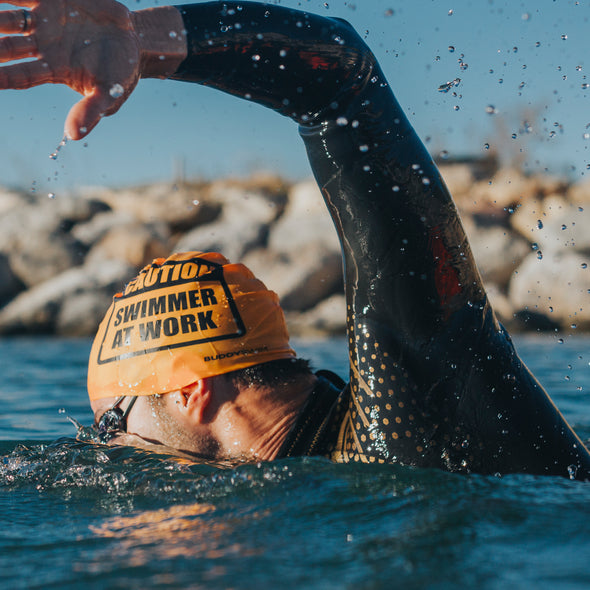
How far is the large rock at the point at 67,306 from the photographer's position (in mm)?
12508

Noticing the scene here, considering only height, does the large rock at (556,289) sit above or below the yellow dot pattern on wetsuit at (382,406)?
below

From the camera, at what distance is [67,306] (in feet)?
41.8

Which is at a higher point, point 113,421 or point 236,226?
point 236,226

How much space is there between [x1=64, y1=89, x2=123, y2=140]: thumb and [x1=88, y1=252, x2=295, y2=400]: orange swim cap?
1009mm

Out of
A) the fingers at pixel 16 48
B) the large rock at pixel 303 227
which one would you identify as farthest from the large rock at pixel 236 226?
the fingers at pixel 16 48

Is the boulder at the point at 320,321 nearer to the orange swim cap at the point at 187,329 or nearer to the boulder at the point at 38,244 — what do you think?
the boulder at the point at 38,244

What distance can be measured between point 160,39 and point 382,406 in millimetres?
1234

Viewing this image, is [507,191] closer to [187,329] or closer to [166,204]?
[166,204]

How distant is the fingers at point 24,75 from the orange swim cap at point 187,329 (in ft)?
3.55

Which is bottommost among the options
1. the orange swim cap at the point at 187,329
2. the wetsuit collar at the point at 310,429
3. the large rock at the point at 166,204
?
the wetsuit collar at the point at 310,429

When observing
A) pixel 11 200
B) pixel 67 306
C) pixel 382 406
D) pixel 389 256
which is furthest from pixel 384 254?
pixel 11 200

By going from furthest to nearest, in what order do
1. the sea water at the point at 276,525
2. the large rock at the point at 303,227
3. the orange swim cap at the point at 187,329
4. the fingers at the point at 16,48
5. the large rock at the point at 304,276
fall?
the large rock at the point at 303,227, the large rock at the point at 304,276, the orange swim cap at the point at 187,329, the fingers at the point at 16,48, the sea water at the point at 276,525

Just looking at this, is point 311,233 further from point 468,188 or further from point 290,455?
point 290,455

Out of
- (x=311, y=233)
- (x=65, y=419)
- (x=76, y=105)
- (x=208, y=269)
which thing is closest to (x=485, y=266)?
(x=311, y=233)
